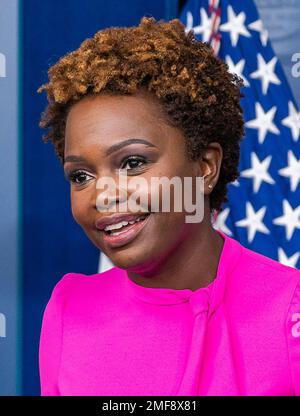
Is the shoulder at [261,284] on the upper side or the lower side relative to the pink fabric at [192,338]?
upper

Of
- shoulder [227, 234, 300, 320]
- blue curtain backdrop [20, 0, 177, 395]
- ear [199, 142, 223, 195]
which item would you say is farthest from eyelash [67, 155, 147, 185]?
blue curtain backdrop [20, 0, 177, 395]

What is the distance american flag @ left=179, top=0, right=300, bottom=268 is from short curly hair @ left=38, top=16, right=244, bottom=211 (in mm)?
802

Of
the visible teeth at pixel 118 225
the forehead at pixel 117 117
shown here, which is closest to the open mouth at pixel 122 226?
the visible teeth at pixel 118 225

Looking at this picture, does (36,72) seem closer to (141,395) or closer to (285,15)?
(285,15)

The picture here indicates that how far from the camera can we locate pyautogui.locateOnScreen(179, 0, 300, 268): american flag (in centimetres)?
190

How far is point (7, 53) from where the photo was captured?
73.0 inches

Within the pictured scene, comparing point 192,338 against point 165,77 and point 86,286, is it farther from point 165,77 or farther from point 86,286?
point 165,77

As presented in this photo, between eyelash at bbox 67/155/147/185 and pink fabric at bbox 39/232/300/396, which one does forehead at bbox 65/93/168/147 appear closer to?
eyelash at bbox 67/155/147/185

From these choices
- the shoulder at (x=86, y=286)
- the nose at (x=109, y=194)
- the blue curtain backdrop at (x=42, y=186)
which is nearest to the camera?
the nose at (x=109, y=194)

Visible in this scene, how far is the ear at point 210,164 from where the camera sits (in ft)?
3.56

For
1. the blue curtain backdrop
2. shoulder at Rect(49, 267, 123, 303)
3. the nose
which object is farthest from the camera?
the blue curtain backdrop

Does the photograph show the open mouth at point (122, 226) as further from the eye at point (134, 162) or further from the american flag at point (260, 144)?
the american flag at point (260, 144)

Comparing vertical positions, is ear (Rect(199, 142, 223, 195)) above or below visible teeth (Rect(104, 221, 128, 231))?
above
